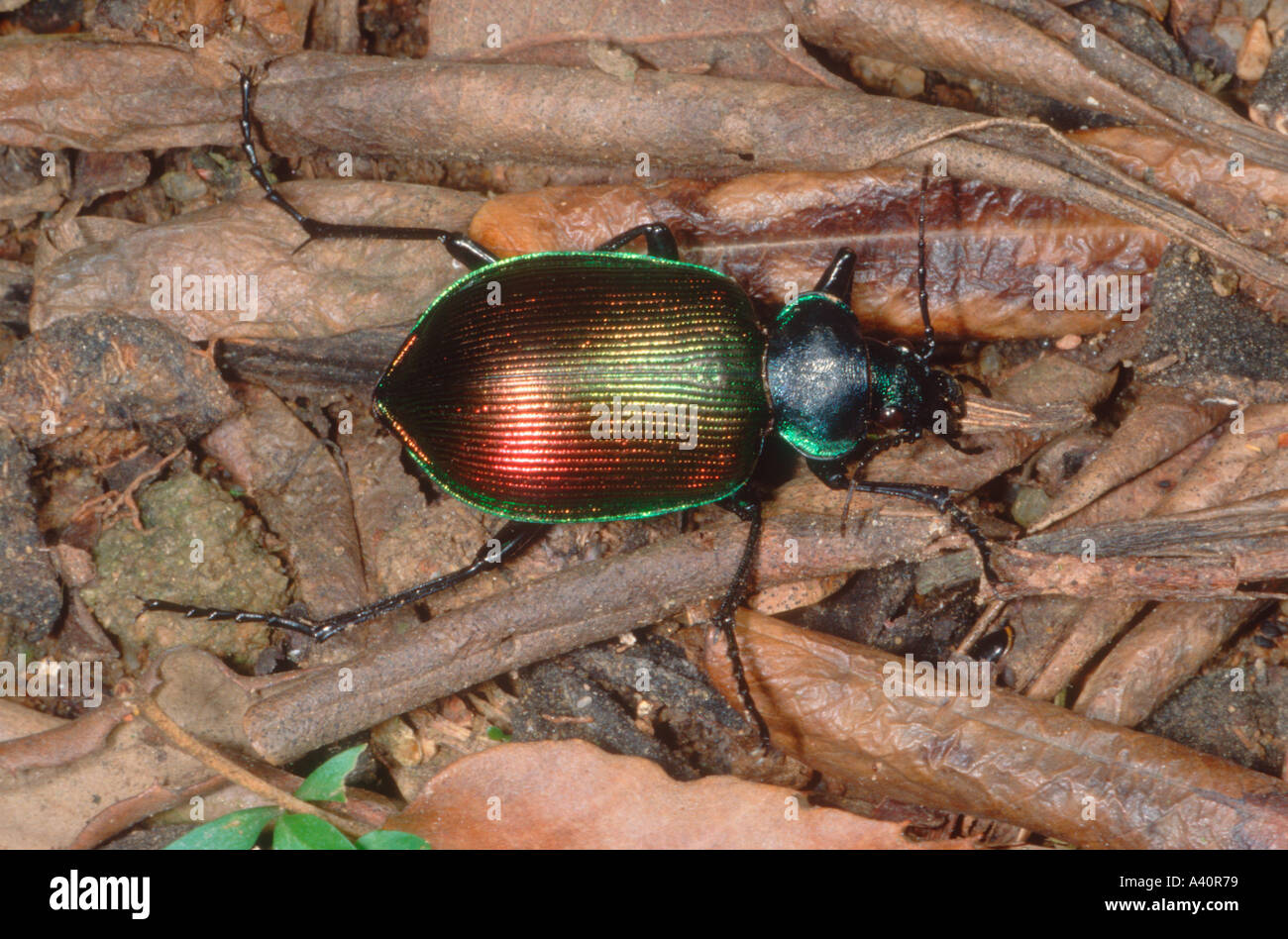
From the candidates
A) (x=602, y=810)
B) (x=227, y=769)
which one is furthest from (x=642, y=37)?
(x=227, y=769)

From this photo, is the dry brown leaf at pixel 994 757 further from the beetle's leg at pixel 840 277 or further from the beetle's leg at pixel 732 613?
the beetle's leg at pixel 840 277

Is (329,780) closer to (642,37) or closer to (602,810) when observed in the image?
(602,810)

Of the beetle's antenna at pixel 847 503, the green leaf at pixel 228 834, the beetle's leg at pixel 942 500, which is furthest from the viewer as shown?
the beetle's antenna at pixel 847 503

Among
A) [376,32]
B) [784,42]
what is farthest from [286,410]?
[784,42]

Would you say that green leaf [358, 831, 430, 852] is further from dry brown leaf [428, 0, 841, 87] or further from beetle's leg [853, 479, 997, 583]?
Answer: dry brown leaf [428, 0, 841, 87]

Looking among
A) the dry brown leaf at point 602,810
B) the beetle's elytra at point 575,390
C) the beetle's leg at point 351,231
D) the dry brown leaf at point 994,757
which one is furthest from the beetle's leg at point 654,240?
the dry brown leaf at point 602,810

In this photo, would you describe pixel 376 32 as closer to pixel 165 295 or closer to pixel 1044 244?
pixel 165 295
